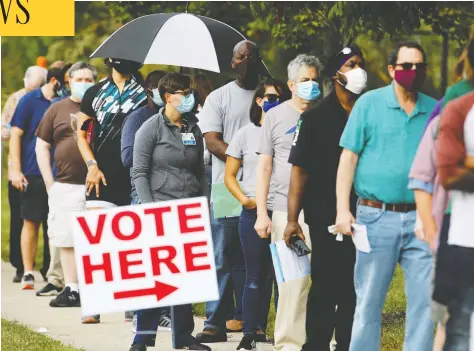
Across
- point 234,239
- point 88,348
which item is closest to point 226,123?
point 234,239

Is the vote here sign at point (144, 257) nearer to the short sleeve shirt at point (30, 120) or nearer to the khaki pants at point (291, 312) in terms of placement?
the khaki pants at point (291, 312)

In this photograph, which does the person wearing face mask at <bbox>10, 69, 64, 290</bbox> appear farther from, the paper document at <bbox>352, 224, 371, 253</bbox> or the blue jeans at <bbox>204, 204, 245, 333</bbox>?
the paper document at <bbox>352, 224, 371, 253</bbox>

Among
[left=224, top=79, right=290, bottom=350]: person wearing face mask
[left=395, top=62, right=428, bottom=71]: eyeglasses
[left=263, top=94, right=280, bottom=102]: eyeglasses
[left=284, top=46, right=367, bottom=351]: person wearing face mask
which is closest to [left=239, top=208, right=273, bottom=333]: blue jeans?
[left=224, top=79, right=290, bottom=350]: person wearing face mask

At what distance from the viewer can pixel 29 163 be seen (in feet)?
47.2

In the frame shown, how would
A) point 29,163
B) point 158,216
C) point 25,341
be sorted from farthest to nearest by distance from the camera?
point 29,163, point 25,341, point 158,216

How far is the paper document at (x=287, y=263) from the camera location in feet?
29.5

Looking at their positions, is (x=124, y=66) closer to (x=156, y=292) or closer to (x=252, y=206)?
(x=252, y=206)

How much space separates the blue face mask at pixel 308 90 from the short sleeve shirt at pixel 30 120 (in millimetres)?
5330

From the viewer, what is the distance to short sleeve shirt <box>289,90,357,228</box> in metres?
8.66

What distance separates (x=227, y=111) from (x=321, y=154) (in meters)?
2.09

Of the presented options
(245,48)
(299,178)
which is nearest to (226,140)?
(245,48)

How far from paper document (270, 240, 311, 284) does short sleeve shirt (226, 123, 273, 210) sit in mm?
1082

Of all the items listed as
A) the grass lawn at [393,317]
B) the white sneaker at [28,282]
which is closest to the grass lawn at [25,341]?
the grass lawn at [393,317]

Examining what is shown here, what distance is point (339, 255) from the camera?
868 cm
